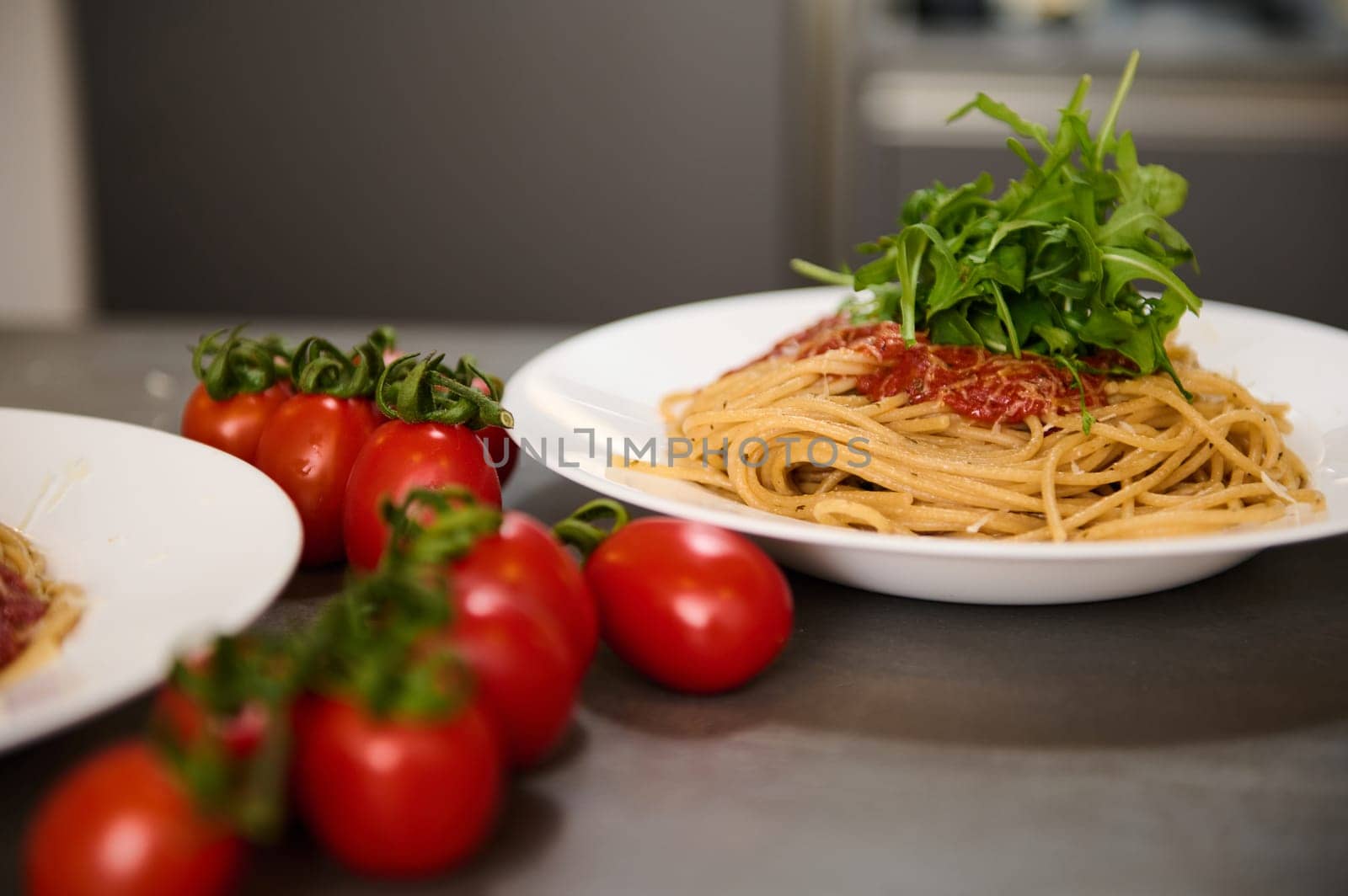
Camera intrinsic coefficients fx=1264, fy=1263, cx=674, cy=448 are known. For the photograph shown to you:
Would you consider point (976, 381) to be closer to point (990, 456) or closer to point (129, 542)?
point (990, 456)

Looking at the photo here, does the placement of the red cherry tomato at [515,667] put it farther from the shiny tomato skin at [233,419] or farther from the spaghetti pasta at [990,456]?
the shiny tomato skin at [233,419]

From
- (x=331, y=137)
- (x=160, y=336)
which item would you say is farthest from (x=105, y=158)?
(x=160, y=336)

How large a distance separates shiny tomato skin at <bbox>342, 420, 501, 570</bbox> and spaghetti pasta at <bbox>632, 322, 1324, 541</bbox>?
0.82ft

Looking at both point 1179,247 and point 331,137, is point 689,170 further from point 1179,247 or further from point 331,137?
point 1179,247

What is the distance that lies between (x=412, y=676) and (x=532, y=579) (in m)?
0.22

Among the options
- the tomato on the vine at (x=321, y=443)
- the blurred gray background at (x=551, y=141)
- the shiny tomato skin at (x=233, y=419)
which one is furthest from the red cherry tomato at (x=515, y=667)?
the blurred gray background at (x=551, y=141)

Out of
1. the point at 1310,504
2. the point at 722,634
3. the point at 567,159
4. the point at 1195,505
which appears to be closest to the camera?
the point at 722,634

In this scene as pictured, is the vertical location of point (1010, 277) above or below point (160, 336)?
above

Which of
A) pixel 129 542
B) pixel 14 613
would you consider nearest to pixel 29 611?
pixel 14 613

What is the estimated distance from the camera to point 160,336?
2777 mm

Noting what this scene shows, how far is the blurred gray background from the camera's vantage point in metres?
4.59

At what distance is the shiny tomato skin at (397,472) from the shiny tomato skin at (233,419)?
0.77ft

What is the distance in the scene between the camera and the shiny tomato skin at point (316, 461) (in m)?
1.43

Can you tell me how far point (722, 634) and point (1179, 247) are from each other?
0.91 m
